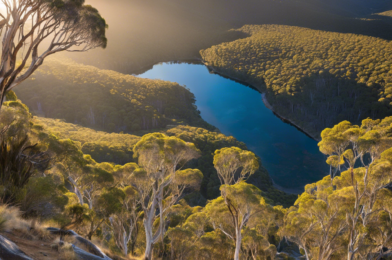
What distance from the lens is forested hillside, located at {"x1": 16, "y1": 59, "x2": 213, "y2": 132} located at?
64.8 m

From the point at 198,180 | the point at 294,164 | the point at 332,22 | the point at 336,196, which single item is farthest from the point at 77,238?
the point at 332,22

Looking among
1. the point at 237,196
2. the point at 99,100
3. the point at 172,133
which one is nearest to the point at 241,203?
the point at 237,196

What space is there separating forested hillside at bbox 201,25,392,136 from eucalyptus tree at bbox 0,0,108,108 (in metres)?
77.4

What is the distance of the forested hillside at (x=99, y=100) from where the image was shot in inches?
2549

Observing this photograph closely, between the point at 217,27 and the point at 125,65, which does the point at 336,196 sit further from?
the point at 217,27

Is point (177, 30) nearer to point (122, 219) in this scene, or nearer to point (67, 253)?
point (122, 219)

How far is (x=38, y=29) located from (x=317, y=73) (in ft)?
341

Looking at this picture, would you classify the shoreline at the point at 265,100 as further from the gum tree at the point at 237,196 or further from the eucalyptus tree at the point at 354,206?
the gum tree at the point at 237,196

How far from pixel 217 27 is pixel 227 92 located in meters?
104

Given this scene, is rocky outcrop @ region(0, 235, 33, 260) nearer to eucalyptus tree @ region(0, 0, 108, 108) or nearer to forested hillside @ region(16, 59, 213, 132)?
eucalyptus tree @ region(0, 0, 108, 108)

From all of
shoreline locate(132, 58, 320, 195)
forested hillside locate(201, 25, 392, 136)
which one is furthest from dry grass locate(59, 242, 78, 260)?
forested hillside locate(201, 25, 392, 136)

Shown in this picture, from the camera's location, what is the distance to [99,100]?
2776 inches

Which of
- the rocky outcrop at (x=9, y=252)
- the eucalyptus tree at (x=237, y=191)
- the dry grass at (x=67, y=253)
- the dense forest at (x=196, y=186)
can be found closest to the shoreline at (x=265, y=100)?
the dense forest at (x=196, y=186)

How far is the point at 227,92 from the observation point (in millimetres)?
106375
